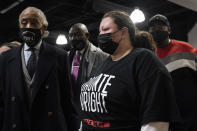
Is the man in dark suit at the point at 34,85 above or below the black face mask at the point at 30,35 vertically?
below

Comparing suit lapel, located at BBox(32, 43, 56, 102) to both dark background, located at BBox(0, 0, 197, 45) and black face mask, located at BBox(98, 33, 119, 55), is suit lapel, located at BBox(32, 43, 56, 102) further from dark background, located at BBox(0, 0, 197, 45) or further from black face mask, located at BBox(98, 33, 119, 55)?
dark background, located at BBox(0, 0, 197, 45)

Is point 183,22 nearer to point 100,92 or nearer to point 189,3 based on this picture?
point 189,3

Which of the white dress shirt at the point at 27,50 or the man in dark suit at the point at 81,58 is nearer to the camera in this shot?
the white dress shirt at the point at 27,50

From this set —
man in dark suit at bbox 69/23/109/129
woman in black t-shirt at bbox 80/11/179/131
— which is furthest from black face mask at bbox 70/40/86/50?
woman in black t-shirt at bbox 80/11/179/131

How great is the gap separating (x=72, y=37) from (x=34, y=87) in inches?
66.4

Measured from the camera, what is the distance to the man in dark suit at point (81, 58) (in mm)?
3074

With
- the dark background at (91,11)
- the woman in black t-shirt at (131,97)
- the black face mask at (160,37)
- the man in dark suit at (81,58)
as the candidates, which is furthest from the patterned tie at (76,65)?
the dark background at (91,11)

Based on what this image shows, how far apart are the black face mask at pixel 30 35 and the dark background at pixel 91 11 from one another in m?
4.42

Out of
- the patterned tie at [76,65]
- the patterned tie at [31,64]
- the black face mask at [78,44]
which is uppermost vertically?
the patterned tie at [31,64]

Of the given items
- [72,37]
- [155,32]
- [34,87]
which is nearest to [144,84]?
[34,87]

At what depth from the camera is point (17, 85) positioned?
182cm

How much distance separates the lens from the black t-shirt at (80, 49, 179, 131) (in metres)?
1.40

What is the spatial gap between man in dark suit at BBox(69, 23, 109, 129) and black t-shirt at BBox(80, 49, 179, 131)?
1.41 meters

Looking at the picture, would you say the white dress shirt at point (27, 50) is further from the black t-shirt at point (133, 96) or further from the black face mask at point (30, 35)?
the black t-shirt at point (133, 96)
